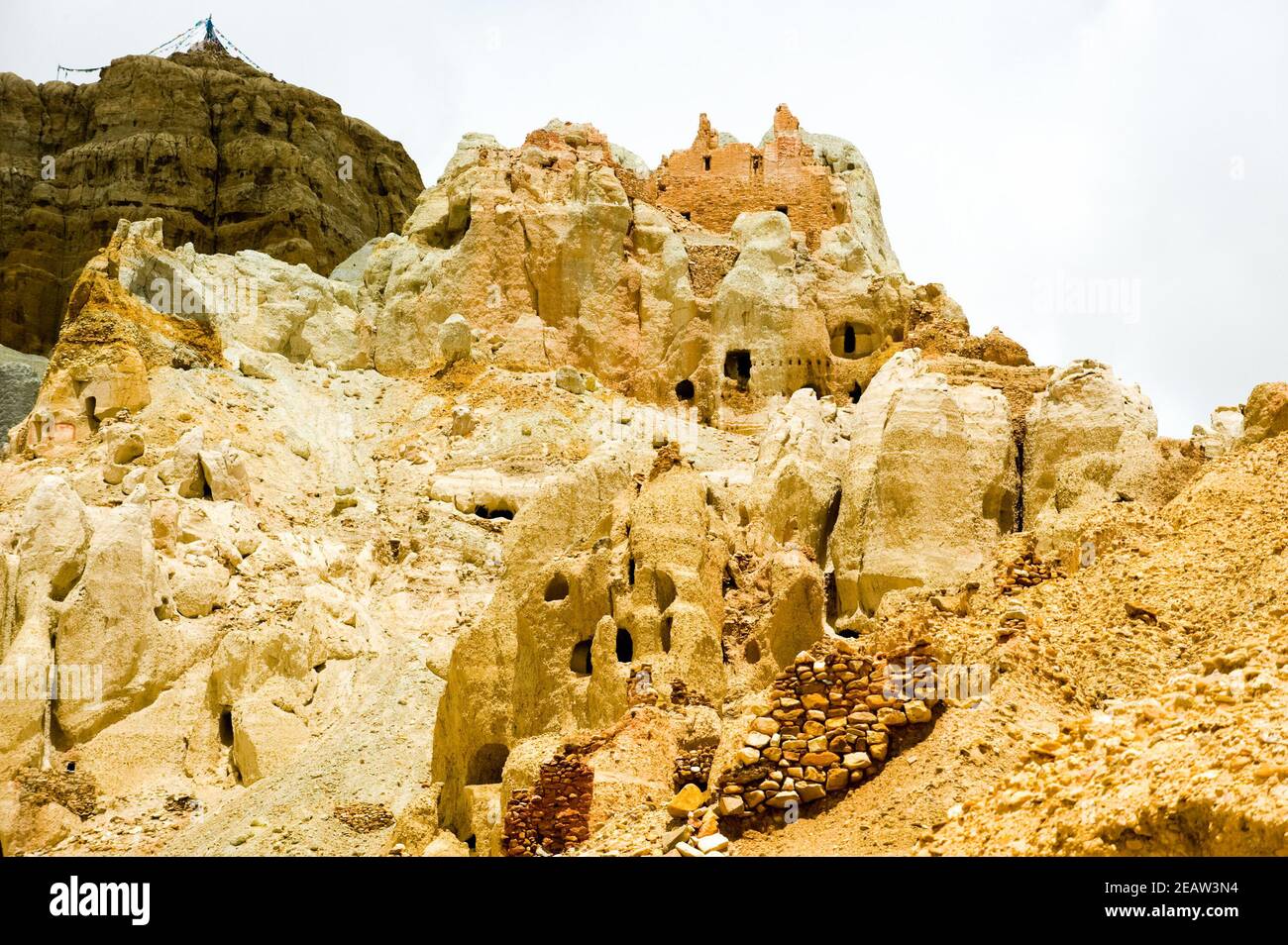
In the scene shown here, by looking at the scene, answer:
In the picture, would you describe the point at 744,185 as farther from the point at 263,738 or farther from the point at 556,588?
the point at 556,588

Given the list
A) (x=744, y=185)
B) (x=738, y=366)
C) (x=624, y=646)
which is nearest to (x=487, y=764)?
(x=624, y=646)

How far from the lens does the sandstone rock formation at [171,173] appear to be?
223 feet

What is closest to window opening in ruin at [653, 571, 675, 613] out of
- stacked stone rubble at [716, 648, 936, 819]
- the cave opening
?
the cave opening

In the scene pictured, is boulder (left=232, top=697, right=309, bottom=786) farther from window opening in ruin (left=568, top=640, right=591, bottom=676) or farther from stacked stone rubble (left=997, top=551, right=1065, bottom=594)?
stacked stone rubble (left=997, top=551, right=1065, bottom=594)

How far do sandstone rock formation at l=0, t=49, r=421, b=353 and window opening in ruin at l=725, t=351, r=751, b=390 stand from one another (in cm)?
2238

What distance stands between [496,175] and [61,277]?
2408 cm

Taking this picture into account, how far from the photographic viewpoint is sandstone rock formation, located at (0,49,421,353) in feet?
223

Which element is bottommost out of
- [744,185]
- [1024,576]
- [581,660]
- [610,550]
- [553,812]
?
[553,812]

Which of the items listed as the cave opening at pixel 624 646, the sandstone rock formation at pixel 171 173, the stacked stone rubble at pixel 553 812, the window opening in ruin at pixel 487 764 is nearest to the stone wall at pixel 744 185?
the sandstone rock formation at pixel 171 173

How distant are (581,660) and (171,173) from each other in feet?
176

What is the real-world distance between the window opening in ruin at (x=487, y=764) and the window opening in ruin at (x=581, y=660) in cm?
149

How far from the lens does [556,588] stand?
23.2 meters

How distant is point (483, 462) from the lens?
144 ft
